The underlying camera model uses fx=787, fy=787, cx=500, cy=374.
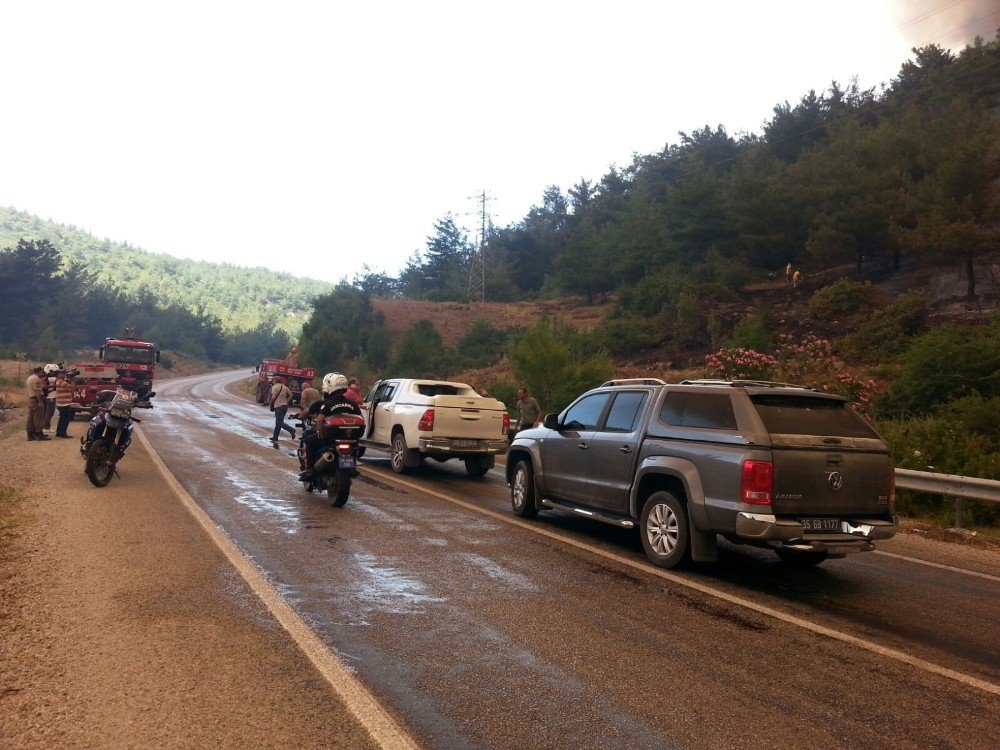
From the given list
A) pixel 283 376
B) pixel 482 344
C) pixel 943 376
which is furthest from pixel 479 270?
pixel 943 376

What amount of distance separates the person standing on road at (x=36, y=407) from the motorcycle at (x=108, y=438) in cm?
742

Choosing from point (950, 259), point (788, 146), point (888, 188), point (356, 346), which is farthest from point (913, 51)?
point (356, 346)

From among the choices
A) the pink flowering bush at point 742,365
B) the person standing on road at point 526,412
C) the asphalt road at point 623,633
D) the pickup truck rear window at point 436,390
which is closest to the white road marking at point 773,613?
the asphalt road at point 623,633

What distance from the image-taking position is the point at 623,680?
455cm

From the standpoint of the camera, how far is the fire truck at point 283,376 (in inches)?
1483

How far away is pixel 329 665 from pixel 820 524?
14.5 feet

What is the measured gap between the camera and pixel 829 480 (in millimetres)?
A: 6902

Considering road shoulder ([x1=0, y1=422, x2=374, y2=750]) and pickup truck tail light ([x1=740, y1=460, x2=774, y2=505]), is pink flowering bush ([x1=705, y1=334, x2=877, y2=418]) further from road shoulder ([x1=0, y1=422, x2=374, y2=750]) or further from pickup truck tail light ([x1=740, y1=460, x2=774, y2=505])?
road shoulder ([x1=0, y1=422, x2=374, y2=750])

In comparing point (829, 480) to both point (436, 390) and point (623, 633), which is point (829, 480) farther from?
point (436, 390)

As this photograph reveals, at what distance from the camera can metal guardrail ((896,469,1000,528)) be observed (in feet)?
31.2

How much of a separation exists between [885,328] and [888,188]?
1072 cm

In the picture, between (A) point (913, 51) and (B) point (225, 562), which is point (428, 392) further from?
(A) point (913, 51)

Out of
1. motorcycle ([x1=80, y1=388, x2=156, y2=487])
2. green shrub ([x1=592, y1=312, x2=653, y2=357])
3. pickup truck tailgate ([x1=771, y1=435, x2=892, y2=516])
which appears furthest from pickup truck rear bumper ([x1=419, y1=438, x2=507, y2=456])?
green shrub ([x1=592, y1=312, x2=653, y2=357])

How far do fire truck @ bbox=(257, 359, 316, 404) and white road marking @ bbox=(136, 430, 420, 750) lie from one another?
1150 inches
